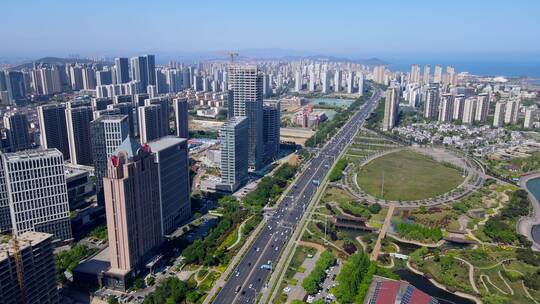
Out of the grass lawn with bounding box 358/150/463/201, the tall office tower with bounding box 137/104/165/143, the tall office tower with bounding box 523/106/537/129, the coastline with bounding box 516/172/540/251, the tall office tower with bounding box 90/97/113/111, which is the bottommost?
the coastline with bounding box 516/172/540/251

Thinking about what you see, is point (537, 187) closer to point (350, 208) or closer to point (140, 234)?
point (350, 208)

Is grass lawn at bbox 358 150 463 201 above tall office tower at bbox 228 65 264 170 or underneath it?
underneath

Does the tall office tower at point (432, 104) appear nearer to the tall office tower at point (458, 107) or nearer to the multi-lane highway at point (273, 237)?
the tall office tower at point (458, 107)

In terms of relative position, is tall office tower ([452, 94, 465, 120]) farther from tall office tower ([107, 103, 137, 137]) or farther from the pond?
tall office tower ([107, 103, 137, 137])

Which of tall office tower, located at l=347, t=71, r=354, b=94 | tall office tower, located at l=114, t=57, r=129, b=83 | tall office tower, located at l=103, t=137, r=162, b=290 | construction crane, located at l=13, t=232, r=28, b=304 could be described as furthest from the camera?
tall office tower, located at l=347, t=71, r=354, b=94

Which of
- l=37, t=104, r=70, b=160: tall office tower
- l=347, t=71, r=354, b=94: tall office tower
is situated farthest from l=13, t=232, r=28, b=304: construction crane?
l=347, t=71, r=354, b=94: tall office tower

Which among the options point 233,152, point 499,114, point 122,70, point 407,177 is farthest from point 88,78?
point 499,114
